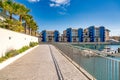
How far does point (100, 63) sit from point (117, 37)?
177 meters

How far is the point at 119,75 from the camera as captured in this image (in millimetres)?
5617

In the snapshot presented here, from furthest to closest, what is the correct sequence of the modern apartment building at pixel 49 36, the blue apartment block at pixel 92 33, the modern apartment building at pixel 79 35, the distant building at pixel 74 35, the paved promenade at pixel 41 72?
the blue apartment block at pixel 92 33, the distant building at pixel 74 35, the modern apartment building at pixel 79 35, the modern apartment building at pixel 49 36, the paved promenade at pixel 41 72

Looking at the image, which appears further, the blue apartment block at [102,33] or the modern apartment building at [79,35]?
the blue apartment block at [102,33]

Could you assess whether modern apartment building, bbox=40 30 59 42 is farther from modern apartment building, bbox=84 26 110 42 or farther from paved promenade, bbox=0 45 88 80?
paved promenade, bbox=0 45 88 80

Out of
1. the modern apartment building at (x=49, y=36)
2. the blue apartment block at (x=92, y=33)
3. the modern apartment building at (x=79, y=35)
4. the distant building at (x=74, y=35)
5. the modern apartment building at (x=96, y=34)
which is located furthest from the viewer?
the modern apartment building at (x=96, y=34)

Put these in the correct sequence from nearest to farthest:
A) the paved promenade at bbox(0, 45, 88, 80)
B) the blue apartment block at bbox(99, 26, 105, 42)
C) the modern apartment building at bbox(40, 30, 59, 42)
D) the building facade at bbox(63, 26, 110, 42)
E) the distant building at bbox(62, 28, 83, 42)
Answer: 1. the paved promenade at bbox(0, 45, 88, 80)
2. the modern apartment building at bbox(40, 30, 59, 42)
3. the distant building at bbox(62, 28, 83, 42)
4. the building facade at bbox(63, 26, 110, 42)
5. the blue apartment block at bbox(99, 26, 105, 42)

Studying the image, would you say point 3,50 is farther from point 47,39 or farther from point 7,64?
point 47,39

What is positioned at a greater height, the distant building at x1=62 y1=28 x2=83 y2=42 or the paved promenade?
the distant building at x1=62 y1=28 x2=83 y2=42

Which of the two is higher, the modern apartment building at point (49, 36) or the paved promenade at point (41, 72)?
the modern apartment building at point (49, 36)

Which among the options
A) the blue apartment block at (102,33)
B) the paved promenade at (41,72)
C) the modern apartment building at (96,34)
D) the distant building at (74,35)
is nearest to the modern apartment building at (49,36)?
the distant building at (74,35)

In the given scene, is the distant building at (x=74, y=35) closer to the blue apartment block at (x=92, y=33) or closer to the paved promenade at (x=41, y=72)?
the blue apartment block at (x=92, y=33)

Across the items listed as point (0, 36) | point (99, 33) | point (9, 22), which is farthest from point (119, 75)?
point (99, 33)

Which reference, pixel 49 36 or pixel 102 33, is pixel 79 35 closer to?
pixel 102 33

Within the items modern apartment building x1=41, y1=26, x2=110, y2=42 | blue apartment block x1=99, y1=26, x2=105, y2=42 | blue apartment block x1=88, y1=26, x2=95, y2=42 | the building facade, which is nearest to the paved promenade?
modern apartment building x1=41, y1=26, x2=110, y2=42
